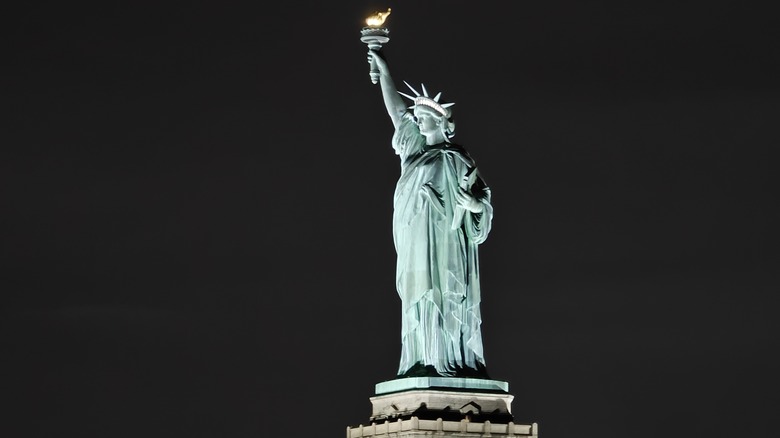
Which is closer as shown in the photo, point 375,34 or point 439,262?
point 439,262

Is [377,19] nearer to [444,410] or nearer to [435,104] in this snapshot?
[435,104]

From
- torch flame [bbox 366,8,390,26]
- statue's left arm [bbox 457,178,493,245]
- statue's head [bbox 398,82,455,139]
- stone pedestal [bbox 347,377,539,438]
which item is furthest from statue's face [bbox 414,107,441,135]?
stone pedestal [bbox 347,377,539,438]

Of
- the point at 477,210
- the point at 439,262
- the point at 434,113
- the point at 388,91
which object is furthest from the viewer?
the point at 388,91

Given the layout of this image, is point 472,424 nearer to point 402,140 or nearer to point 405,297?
point 405,297

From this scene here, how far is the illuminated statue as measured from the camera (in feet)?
134

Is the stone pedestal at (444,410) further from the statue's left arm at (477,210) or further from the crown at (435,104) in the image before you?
the crown at (435,104)

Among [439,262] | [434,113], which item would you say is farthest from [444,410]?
[434,113]

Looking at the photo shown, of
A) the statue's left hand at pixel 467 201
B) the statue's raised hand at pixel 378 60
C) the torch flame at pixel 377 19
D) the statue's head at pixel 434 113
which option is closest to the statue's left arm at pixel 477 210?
the statue's left hand at pixel 467 201

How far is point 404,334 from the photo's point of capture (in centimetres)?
4119

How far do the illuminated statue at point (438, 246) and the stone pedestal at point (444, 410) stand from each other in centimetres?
36

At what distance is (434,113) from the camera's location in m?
41.8

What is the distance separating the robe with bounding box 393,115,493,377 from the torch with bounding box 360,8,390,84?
6.77 ft

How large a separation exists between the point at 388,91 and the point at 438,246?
3507 mm

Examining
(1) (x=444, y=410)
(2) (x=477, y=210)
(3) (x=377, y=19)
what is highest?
(3) (x=377, y=19)
